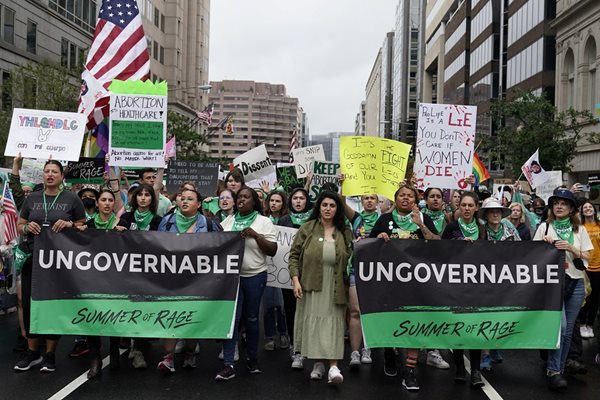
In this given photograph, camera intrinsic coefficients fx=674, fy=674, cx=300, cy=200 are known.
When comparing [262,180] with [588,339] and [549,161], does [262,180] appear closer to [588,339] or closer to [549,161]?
[588,339]

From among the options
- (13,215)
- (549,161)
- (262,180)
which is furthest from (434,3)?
(13,215)

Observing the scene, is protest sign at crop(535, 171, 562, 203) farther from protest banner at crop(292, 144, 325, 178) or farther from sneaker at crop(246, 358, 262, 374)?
sneaker at crop(246, 358, 262, 374)

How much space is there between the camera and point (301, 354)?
659 cm

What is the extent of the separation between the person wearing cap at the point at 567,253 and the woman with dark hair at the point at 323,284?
2001 mm

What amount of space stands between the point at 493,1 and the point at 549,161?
26540mm

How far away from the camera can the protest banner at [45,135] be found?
7.95 metres

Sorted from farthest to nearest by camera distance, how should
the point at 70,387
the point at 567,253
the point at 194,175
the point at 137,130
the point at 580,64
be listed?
the point at 580,64, the point at 194,175, the point at 137,130, the point at 567,253, the point at 70,387

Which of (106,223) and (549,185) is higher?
(549,185)

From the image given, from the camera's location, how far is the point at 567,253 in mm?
6629

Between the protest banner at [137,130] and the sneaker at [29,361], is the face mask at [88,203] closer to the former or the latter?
the protest banner at [137,130]

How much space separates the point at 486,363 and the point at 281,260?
2505 millimetres

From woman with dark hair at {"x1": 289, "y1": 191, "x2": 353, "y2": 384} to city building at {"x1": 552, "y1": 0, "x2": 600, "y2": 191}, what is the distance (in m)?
29.8

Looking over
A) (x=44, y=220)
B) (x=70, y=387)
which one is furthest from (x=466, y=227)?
(x=44, y=220)

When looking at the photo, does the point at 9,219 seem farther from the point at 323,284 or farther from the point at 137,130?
the point at 323,284
